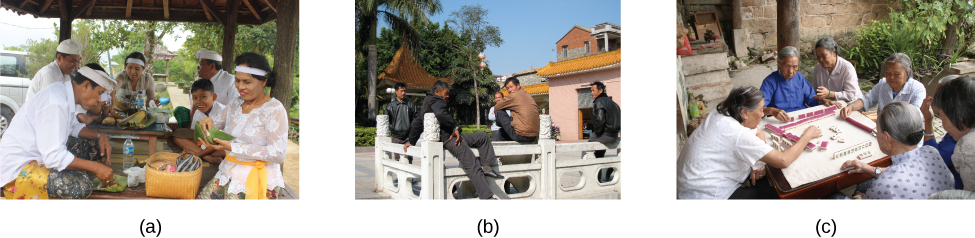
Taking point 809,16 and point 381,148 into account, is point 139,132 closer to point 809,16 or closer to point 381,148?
point 381,148

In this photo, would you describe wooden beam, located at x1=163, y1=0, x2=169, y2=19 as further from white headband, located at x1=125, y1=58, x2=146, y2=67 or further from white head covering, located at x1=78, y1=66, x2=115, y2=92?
white head covering, located at x1=78, y1=66, x2=115, y2=92

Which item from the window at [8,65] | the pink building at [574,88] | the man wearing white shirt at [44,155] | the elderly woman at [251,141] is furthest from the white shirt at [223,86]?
the pink building at [574,88]

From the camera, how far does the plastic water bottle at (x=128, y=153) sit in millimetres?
3783

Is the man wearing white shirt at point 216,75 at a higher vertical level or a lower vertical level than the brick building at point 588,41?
lower

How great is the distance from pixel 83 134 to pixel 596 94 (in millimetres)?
4438

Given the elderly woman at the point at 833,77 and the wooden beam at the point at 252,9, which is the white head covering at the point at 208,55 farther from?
the elderly woman at the point at 833,77

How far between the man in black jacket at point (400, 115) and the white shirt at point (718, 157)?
9.54 feet

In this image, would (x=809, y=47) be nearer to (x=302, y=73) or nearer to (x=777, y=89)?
(x=777, y=89)

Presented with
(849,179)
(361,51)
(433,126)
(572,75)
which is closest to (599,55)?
(572,75)

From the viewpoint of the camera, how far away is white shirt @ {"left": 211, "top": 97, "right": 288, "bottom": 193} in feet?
11.4

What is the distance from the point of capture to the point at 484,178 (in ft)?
13.4

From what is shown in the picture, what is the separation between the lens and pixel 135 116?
159 inches

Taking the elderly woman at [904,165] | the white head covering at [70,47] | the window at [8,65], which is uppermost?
the white head covering at [70,47]

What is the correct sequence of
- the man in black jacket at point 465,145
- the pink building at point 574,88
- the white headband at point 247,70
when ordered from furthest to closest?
the pink building at point 574,88 → the man in black jacket at point 465,145 → the white headband at point 247,70
